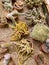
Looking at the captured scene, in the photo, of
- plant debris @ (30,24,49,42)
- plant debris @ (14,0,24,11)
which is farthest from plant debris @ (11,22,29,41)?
plant debris @ (14,0,24,11)

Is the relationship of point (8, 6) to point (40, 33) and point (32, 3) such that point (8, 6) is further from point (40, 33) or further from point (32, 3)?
point (40, 33)

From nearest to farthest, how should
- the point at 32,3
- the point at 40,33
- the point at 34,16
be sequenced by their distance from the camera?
the point at 40,33
the point at 34,16
the point at 32,3

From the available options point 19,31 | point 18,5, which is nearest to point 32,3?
point 18,5

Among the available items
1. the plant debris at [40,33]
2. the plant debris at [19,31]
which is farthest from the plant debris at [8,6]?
the plant debris at [40,33]

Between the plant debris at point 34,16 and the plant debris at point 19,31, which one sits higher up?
the plant debris at point 34,16

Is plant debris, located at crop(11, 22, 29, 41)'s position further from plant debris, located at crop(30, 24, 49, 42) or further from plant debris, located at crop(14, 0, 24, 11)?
plant debris, located at crop(14, 0, 24, 11)

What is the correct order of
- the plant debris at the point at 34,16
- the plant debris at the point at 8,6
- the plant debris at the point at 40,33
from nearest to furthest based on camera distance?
the plant debris at the point at 40,33 → the plant debris at the point at 34,16 → the plant debris at the point at 8,6

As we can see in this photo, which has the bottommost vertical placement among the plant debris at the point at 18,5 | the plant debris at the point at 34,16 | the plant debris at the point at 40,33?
the plant debris at the point at 40,33

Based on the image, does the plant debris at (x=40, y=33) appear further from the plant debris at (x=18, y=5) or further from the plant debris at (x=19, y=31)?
the plant debris at (x=18, y=5)

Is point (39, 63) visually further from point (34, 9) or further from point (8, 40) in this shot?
point (34, 9)

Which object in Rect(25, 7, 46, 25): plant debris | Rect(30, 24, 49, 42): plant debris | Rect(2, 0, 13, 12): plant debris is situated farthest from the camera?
Rect(2, 0, 13, 12): plant debris

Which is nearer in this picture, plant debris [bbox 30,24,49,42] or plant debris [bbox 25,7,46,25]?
plant debris [bbox 30,24,49,42]
